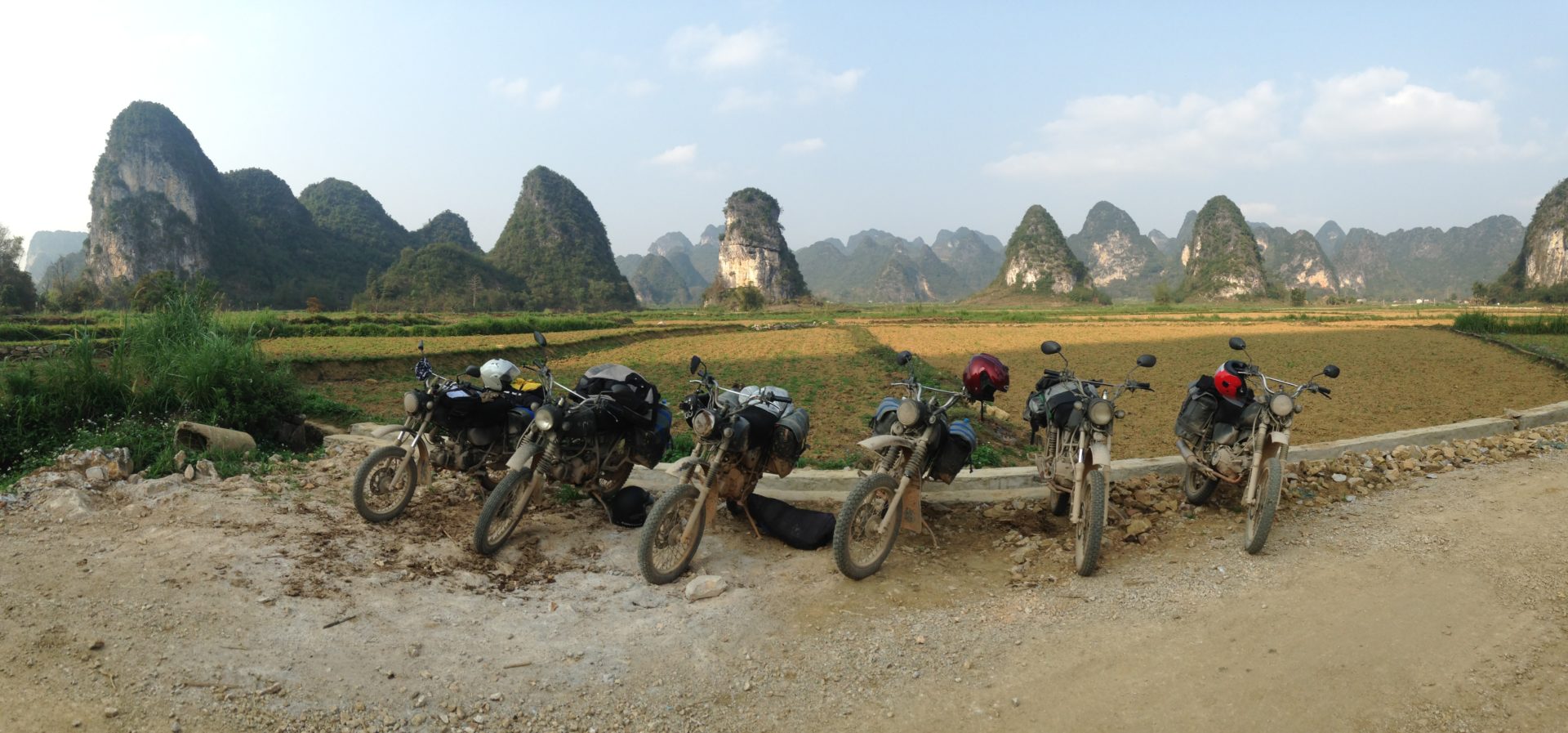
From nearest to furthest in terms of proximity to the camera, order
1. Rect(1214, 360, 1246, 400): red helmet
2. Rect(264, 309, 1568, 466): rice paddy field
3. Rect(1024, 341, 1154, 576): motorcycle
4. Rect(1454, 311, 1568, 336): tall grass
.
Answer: Rect(1024, 341, 1154, 576): motorcycle
Rect(1214, 360, 1246, 400): red helmet
Rect(264, 309, 1568, 466): rice paddy field
Rect(1454, 311, 1568, 336): tall grass

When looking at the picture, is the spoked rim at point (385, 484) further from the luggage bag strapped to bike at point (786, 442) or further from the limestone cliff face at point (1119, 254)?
the limestone cliff face at point (1119, 254)

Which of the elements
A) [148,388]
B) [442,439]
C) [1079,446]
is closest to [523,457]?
[442,439]

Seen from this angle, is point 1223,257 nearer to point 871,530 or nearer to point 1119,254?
point 1119,254

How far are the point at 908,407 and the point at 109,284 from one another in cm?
7675

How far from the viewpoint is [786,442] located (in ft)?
15.6

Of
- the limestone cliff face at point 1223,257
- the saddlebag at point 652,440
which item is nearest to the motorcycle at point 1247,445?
the saddlebag at point 652,440

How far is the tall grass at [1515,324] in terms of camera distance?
23.2 meters

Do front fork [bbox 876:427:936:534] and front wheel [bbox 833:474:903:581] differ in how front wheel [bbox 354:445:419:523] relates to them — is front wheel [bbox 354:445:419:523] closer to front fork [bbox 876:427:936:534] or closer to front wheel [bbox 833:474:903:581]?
front wheel [bbox 833:474:903:581]

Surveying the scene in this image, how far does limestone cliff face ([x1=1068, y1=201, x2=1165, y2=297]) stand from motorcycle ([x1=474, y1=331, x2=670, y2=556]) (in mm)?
158842

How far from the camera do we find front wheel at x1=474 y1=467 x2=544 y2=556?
4.28m

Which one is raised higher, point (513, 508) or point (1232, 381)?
point (1232, 381)

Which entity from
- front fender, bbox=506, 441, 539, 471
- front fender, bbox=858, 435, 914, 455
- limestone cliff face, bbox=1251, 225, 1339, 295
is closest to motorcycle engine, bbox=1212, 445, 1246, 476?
front fender, bbox=858, 435, 914, 455

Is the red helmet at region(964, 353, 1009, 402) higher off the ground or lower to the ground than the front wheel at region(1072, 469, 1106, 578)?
higher

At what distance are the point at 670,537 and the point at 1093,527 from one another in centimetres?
236
